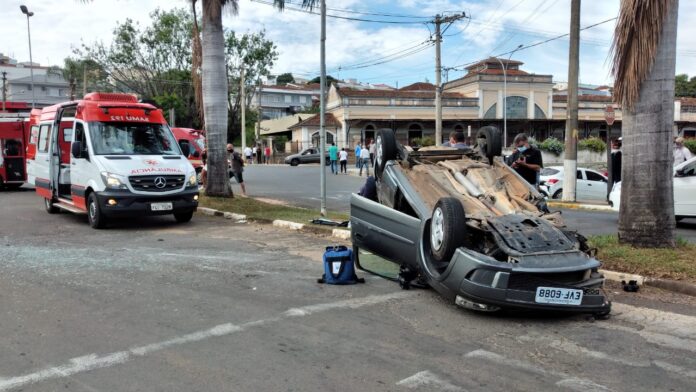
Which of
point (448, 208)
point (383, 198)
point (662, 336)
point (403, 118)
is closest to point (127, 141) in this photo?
point (383, 198)

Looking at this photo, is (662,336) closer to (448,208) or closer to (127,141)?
(448,208)

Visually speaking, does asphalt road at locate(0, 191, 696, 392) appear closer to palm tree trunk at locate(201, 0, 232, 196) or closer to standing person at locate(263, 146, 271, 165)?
palm tree trunk at locate(201, 0, 232, 196)

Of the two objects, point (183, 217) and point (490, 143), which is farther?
point (183, 217)

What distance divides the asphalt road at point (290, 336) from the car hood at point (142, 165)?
132 inches

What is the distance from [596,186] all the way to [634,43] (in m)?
11.9

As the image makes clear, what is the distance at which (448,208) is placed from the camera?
541cm

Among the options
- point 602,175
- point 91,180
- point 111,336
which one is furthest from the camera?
point 602,175

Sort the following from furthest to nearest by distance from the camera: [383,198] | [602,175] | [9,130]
A: [9,130], [602,175], [383,198]

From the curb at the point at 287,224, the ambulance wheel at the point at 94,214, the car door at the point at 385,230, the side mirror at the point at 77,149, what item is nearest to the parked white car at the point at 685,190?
the curb at the point at 287,224

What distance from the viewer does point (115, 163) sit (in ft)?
36.2

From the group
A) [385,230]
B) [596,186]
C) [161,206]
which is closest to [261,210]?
[161,206]

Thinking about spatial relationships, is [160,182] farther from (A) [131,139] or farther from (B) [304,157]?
(B) [304,157]

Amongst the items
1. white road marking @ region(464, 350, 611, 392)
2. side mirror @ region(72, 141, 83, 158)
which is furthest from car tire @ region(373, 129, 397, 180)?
side mirror @ region(72, 141, 83, 158)

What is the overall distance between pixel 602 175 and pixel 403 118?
31903 mm
